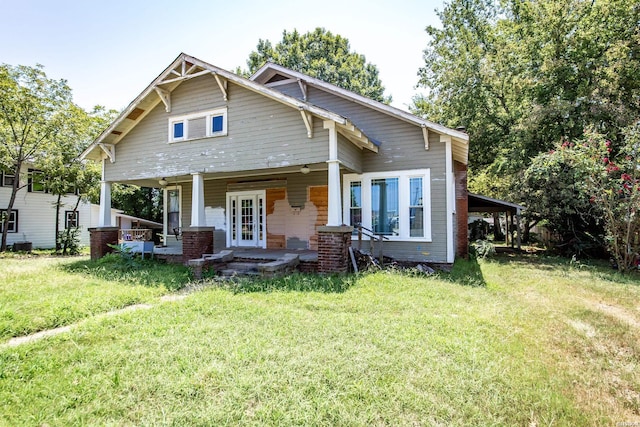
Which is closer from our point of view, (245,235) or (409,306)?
(409,306)

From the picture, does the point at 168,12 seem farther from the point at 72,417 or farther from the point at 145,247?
the point at 72,417

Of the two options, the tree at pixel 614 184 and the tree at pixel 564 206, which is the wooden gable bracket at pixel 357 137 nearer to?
the tree at pixel 614 184

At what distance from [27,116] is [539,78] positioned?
25214 mm

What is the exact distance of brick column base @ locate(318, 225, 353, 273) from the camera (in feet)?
26.1

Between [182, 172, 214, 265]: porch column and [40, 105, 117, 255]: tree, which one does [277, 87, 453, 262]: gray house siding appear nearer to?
[182, 172, 214, 265]: porch column

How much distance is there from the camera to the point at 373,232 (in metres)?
10.2

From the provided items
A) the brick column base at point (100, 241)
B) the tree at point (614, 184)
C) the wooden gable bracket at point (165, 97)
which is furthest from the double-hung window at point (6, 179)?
the tree at point (614, 184)

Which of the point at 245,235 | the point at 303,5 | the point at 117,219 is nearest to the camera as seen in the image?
the point at 303,5

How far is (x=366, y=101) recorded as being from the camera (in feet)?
33.8

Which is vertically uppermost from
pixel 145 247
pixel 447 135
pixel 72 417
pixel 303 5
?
pixel 303 5

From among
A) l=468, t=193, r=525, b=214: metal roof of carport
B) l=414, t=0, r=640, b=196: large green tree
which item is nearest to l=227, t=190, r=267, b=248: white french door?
l=468, t=193, r=525, b=214: metal roof of carport

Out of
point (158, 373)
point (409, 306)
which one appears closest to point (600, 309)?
point (409, 306)

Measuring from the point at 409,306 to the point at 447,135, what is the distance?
5477mm

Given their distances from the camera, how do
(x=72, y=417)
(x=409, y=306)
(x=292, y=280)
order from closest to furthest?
1. (x=72, y=417)
2. (x=409, y=306)
3. (x=292, y=280)
